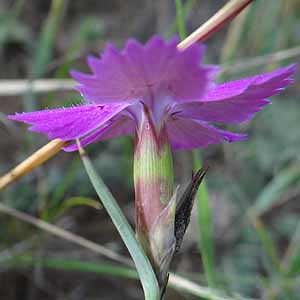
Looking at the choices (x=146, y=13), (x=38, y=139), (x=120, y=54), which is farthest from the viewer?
(x=146, y=13)

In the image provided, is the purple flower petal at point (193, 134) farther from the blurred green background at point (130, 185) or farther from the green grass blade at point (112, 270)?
the blurred green background at point (130, 185)

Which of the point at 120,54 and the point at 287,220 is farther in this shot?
the point at 287,220

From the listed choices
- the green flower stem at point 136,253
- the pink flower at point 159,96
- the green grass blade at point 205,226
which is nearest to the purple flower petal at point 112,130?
the pink flower at point 159,96

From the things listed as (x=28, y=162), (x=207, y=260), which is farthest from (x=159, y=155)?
(x=207, y=260)

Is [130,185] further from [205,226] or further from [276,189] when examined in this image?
[205,226]

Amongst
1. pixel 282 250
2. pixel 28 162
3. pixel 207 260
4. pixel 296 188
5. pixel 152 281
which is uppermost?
pixel 28 162

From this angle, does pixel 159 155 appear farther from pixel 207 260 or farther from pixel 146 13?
pixel 146 13

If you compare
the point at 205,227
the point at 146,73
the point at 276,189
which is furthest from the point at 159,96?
the point at 276,189
